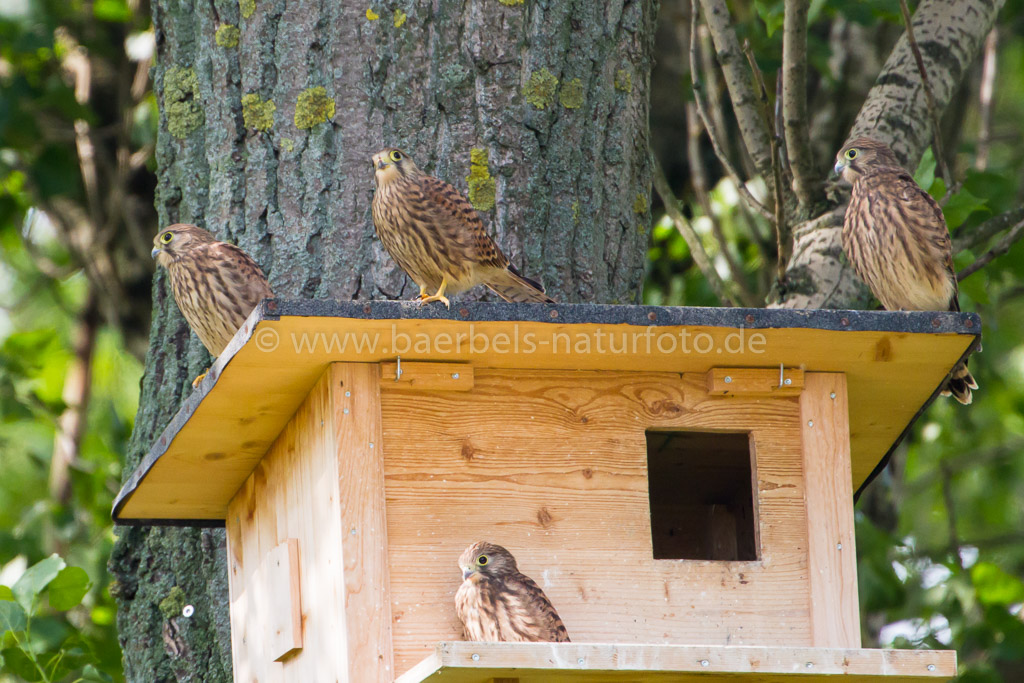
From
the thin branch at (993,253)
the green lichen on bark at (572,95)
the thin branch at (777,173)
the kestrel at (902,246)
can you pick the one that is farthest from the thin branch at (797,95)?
the green lichen on bark at (572,95)

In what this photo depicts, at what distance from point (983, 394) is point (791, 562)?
4.94 metres

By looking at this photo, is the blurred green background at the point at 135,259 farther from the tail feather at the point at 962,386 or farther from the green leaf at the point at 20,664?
the tail feather at the point at 962,386

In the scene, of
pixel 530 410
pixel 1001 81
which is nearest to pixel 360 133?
pixel 530 410

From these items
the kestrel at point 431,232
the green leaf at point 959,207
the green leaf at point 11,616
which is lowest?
the green leaf at point 11,616

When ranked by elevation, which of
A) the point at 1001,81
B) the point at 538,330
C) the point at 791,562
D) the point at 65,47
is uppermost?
the point at 1001,81

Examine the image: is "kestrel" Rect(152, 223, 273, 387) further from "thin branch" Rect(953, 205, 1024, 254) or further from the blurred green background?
"thin branch" Rect(953, 205, 1024, 254)

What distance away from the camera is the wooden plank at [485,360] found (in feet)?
9.98

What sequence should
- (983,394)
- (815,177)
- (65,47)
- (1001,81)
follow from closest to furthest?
(815,177), (65,47), (983,394), (1001,81)

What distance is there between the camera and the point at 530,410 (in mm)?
3359

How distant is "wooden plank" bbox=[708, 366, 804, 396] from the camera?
136 inches

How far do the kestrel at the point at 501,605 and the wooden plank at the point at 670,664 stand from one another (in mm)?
282

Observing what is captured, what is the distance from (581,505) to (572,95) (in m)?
1.52

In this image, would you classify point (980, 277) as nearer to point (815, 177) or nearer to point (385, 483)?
point (815, 177)

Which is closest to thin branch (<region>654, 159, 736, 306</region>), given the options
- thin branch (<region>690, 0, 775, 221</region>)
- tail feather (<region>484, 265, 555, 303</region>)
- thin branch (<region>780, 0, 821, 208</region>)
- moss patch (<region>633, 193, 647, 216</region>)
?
thin branch (<region>690, 0, 775, 221</region>)
